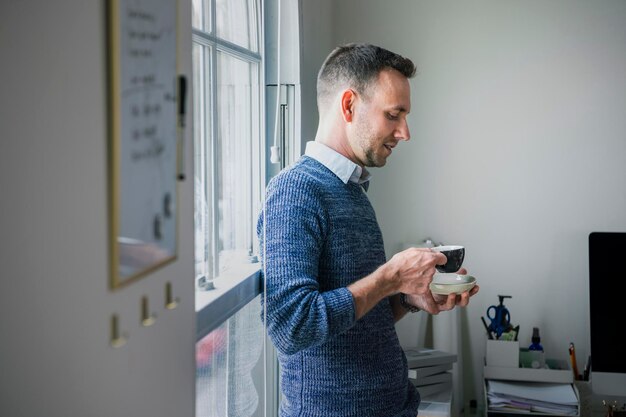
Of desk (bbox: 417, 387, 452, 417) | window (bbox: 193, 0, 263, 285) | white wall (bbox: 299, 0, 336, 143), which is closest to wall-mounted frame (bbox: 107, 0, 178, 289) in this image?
window (bbox: 193, 0, 263, 285)

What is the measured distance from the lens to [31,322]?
69 cm

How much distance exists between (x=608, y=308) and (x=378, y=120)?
1.30 m

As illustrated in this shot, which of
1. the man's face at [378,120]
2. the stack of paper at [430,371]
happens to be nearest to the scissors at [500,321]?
the stack of paper at [430,371]

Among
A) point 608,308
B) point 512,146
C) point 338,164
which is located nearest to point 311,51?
point 338,164

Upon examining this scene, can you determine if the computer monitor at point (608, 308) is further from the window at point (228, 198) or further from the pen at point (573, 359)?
the window at point (228, 198)

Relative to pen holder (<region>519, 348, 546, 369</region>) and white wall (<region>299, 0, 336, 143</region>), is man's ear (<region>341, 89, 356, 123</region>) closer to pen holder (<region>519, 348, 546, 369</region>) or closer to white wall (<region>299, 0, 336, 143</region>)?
white wall (<region>299, 0, 336, 143</region>)

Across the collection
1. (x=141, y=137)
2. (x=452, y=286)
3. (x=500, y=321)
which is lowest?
(x=500, y=321)

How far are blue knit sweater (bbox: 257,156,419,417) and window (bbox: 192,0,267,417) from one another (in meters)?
0.14

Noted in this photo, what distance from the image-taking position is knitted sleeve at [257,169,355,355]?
140cm

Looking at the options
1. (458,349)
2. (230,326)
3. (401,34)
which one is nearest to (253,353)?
(230,326)

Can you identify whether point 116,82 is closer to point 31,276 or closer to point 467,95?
point 31,276

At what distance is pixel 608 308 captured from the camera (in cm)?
252

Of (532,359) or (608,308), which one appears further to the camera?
(532,359)

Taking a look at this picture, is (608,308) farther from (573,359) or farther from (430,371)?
(430,371)
